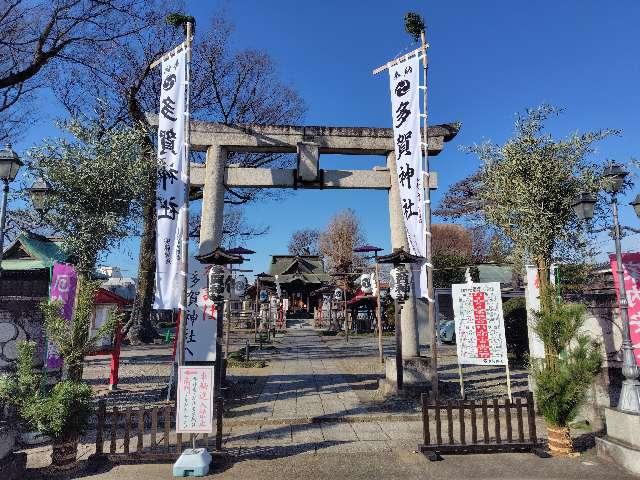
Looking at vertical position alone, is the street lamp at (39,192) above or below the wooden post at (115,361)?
above

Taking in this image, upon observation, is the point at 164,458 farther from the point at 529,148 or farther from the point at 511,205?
the point at 529,148

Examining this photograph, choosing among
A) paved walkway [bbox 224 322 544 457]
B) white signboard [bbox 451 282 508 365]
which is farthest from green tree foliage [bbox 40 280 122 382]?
white signboard [bbox 451 282 508 365]

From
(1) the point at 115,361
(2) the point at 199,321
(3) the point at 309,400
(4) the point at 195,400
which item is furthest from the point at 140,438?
(1) the point at 115,361

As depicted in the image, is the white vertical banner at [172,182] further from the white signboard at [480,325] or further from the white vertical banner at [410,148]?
the white signboard at [480,325]

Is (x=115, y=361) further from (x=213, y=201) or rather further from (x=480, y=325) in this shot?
(x=480, y=325)

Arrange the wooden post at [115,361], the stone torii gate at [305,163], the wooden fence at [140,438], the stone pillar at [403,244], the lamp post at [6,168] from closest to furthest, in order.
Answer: the wooden fence at [140,438] → the lamp post at [6,168] → the stone pillar at [403,244] → the stone torii gate at [305,163] → the wooden post at [115,361]

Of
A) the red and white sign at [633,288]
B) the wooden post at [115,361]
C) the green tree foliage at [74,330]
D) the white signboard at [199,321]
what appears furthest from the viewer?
the wooden post at [115,361]

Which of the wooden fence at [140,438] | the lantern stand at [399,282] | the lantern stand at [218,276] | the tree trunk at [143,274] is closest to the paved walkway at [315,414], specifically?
the lantern stand at [399,282]

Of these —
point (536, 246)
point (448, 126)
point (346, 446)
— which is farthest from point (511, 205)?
point (346, 446)

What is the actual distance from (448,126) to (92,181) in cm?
893

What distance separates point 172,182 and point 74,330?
335 cm

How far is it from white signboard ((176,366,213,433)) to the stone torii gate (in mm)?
4648

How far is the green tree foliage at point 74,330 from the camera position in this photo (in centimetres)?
641

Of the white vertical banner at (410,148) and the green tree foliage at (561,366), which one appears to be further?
the white vertical banner at (410,148)
